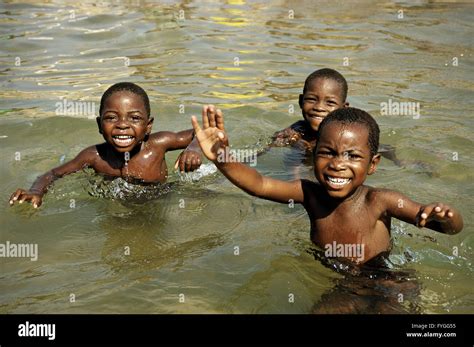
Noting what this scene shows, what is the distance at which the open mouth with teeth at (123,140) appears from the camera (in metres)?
5.39

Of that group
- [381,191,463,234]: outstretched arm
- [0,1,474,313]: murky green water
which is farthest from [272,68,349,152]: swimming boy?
[381,191,463,234]: outstretched arm

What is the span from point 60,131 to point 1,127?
0.66 metres

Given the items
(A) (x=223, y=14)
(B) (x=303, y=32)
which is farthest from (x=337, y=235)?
(A) (x=223, y=14)

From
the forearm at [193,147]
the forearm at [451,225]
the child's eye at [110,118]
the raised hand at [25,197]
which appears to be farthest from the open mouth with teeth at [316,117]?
the raised hand at [25,197]

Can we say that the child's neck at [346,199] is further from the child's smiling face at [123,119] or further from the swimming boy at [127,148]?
the child's smiling face at [123,119]

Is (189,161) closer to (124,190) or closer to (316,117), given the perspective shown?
(124,190)

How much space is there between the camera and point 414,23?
11.8 m

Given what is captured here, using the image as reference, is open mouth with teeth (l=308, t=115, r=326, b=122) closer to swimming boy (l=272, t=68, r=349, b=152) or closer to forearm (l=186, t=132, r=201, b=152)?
swimming boy (l=272, t=68, r=349, b=152)

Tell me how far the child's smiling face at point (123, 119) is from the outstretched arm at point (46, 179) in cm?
40

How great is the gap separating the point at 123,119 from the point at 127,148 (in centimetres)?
26

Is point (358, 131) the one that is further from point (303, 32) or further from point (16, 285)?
point (303, 32)

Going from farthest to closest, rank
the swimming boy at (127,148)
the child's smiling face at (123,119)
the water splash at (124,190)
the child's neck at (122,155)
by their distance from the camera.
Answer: the child's neck at (122,155)
the water splash at (124,190)
the child's smiling face at (123,119)
the swimming boy at (127,148)

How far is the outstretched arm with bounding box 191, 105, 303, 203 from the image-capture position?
3.41 metres
